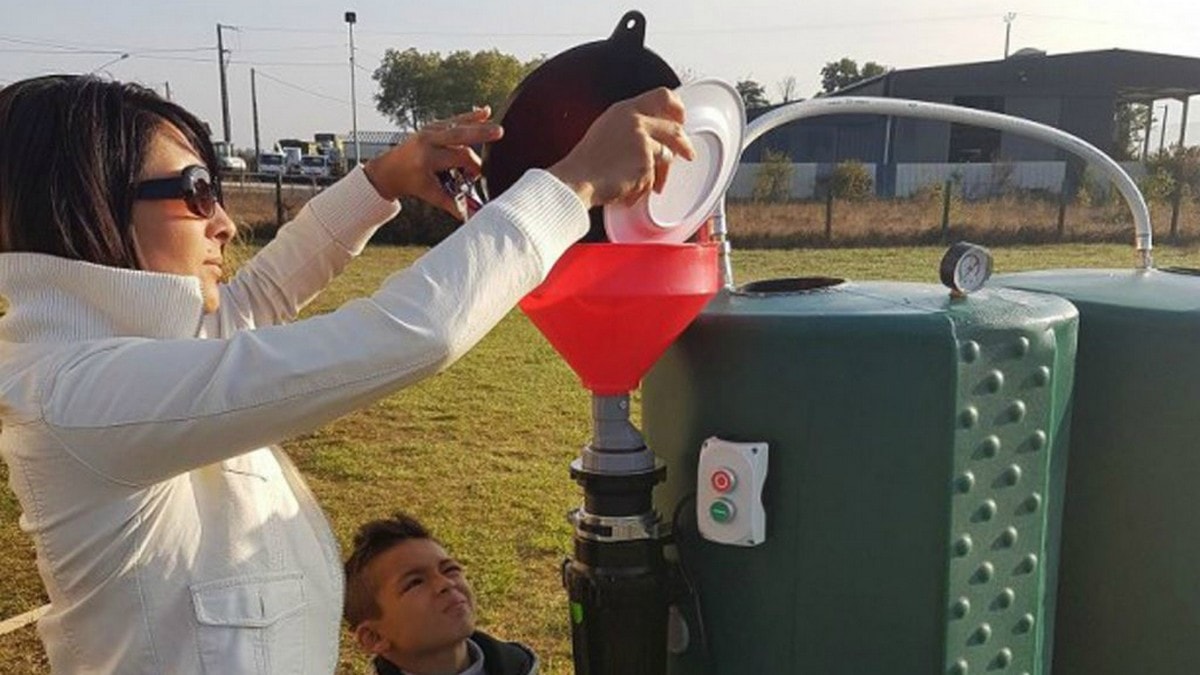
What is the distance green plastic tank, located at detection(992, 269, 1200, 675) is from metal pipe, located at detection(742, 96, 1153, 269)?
322 mm

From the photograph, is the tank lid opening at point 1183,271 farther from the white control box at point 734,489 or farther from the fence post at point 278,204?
the fence post at point 278,204

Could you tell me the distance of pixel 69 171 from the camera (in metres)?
1.22

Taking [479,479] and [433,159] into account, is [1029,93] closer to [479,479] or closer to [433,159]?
[479,479]

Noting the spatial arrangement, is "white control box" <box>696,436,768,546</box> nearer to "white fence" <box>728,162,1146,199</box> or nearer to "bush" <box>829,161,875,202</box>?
"white fence" <box>728,162,1146,199</box>

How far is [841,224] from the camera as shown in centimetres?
1694

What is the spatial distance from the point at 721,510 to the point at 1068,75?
28405mm

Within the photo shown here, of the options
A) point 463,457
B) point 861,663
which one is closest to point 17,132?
point 861,663

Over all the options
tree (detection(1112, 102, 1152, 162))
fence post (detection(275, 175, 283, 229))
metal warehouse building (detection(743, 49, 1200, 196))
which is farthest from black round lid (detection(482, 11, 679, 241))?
tree (detection(1112, 102, 1152, 162))

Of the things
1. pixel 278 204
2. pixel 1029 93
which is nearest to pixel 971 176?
pixel 1029 93

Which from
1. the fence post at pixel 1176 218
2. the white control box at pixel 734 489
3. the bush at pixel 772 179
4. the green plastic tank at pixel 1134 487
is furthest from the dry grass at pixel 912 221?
the white control box at pixel 734 489

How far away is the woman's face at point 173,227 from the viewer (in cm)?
128

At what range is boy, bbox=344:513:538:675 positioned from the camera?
2.21 meters

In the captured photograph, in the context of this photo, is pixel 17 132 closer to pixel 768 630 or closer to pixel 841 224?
pixel 768 630

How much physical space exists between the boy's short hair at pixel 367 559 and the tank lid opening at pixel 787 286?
970 millimetres
